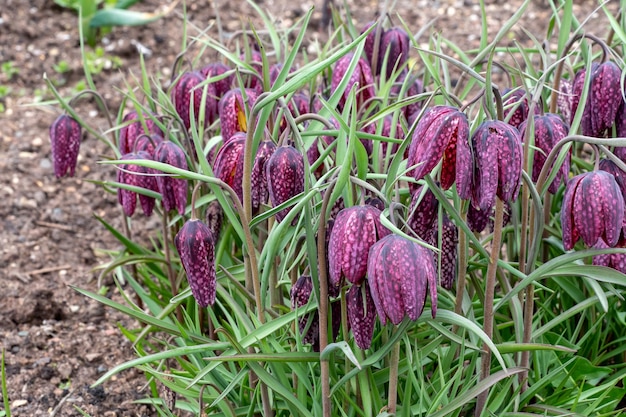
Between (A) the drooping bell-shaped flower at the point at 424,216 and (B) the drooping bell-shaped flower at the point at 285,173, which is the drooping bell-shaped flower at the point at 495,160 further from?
(B) the drooping bell-shaped flower at the point at 285,173

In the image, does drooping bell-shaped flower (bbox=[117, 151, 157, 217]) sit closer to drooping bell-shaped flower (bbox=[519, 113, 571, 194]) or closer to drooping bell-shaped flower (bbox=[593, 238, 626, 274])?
drooping bell-shaped flower (bbox=[519, 113, 571, 194])

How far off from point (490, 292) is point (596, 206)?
245 millimetres

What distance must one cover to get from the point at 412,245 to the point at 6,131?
250cm

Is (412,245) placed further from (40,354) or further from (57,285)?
(57,285)

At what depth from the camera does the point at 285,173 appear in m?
1.55

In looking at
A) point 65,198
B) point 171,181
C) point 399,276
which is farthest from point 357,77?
point 65,198

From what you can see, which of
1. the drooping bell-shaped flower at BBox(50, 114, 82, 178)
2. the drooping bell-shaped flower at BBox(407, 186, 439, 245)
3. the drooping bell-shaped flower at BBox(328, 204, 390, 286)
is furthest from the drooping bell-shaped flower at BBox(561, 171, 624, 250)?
the drooping bell-shaped flower at BBox(50, 114, 82, 178)

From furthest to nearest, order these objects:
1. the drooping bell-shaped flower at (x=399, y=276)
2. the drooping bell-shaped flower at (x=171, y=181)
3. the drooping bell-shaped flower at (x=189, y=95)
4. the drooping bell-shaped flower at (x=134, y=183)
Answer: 1. the drooping bell-shaped flower at (x=189, y=95)
2. the drooping bell-shaped flower at (x=134, y=183)
3. the drooping bell-shaped flower at (x=171, y=181)
4. the drooping bell-shaped flower at (x=399, y=276)

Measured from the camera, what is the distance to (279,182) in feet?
5.10

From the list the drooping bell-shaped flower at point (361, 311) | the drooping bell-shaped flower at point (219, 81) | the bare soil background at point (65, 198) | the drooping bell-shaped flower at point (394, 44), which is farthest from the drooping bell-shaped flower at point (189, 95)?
the drooping bell-shaped flower at point (361, 311)

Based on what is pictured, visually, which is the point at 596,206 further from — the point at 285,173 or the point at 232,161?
the point at 232,161

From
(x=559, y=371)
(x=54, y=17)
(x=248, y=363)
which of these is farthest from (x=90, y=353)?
(x=54, y=17)

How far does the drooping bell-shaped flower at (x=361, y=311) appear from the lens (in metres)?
1.42

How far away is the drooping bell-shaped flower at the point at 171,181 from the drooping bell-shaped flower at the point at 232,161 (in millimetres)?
214
